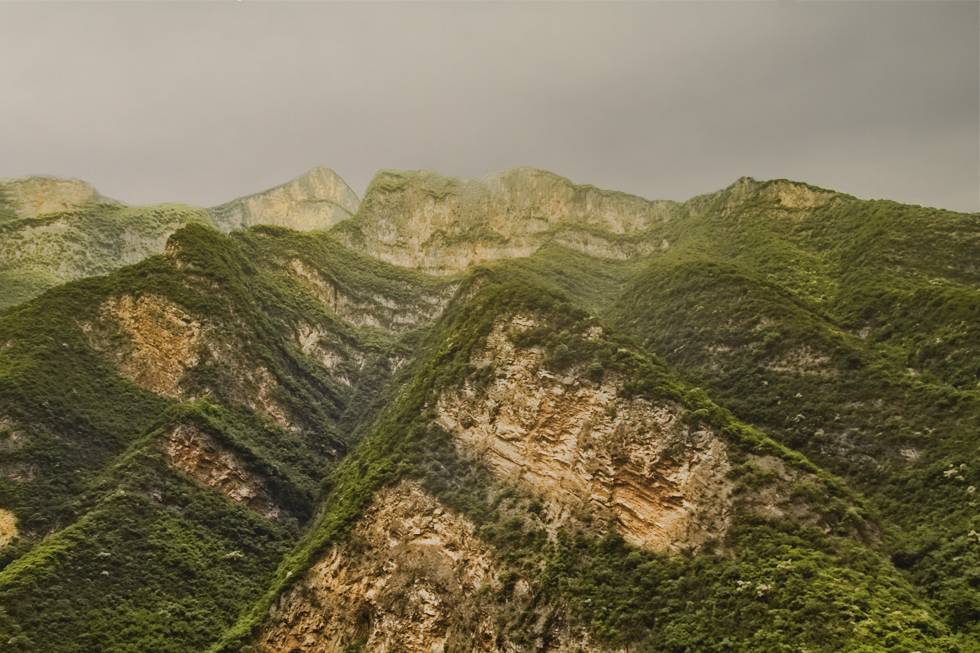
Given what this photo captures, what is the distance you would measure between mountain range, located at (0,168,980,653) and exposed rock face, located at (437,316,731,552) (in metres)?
0.22

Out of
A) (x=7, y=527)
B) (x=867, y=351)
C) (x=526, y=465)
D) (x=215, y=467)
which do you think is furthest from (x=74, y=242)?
(x=867, y=351)

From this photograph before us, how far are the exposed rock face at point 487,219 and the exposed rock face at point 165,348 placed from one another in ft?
179

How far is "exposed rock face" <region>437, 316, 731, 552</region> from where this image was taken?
117ft

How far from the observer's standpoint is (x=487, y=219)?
11912 centimetres

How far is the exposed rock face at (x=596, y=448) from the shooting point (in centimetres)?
3578

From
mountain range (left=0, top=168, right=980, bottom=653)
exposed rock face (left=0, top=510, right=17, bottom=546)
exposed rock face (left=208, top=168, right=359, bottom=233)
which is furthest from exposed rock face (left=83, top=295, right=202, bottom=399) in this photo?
exposed rock face (left=208, top=168, right=359, bottom=233)

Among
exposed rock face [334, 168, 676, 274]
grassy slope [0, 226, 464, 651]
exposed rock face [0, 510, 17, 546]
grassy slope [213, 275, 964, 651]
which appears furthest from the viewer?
exposed rock face [334, 168, 676, 274]

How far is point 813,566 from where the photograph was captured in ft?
94.0

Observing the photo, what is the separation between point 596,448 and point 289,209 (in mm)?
142146

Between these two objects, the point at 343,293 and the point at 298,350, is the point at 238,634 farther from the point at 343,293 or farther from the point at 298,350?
the point at 343,293

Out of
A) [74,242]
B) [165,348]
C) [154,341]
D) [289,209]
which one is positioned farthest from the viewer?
[289,209]

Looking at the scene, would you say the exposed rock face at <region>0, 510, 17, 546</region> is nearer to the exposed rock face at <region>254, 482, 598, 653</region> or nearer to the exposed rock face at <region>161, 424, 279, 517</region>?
the exposed rock face at <region>161, 424, 279, 517</region>

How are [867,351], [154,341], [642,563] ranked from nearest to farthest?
[642,563] < [867,351] < [154,341]

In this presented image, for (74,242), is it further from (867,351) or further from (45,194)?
(867,351)
